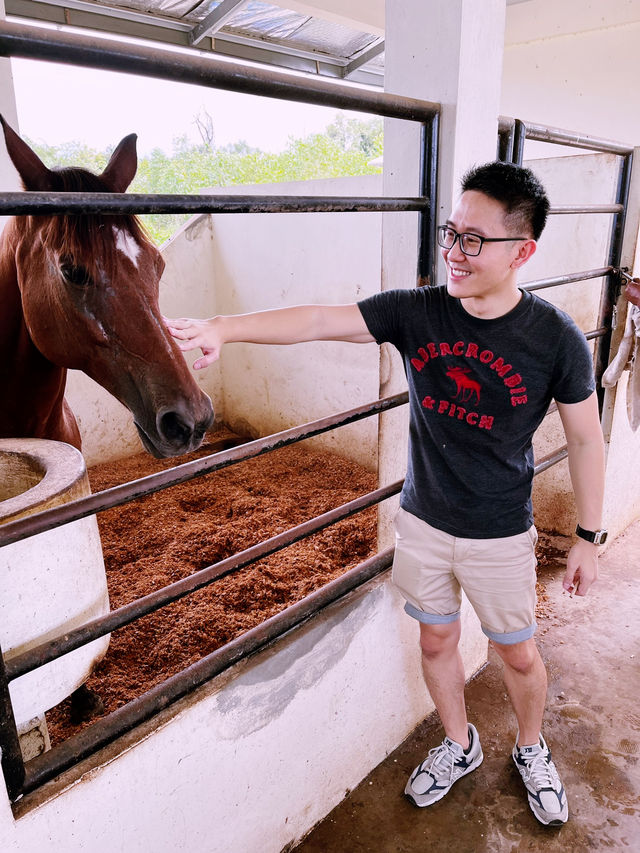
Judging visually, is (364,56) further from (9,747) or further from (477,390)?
(9,747)

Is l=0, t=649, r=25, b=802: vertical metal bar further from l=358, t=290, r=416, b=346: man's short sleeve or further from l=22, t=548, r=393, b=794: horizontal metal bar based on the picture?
l=358, t=290, r=416, b=346: man's short sleeve

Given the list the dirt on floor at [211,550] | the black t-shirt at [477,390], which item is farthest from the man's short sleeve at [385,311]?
the dirt on floor at [211,550]

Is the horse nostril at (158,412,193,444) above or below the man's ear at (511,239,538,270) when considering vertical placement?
below

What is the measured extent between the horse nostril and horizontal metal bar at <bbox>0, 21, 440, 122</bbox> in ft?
2.28

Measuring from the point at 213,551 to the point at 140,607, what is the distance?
5.70 ft

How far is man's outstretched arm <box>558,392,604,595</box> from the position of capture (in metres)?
1.28

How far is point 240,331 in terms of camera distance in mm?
1158

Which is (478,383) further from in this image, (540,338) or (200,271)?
(200,271)

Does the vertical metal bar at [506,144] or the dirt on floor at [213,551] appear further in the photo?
the dirt on floor at [213,551]

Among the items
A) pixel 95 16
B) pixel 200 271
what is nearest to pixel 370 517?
pixel 200 271

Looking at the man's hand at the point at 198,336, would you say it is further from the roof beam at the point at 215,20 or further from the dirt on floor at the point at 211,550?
the roof beam at the point at 215,20

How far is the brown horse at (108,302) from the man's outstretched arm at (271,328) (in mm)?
240

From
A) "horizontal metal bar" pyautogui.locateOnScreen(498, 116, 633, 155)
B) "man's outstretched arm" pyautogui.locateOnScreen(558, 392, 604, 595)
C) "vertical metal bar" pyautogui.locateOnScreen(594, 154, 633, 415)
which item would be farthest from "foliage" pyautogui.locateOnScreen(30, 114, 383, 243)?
"man's outstretched arm" pyautogui.locateOnScreen(558, 392, 604, 595)

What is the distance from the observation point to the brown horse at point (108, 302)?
140 cm
